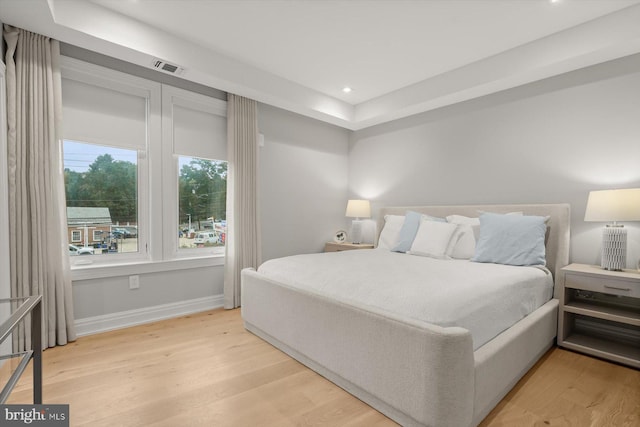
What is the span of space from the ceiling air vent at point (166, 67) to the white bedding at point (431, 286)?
76.2 inches

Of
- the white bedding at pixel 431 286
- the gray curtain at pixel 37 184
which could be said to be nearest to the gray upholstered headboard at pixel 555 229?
the white bedding at pixel 431 286

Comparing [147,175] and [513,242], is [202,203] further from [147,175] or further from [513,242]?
[513,242]

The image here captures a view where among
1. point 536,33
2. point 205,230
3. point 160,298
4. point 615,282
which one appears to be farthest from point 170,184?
point 615,282

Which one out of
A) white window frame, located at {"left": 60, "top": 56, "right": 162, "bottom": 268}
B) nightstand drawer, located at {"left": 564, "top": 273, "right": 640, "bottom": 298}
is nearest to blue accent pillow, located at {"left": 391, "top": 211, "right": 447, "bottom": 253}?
nightstand drawer, located at {"left": 564, "top": 273, "right": 640, "bottom": 298}

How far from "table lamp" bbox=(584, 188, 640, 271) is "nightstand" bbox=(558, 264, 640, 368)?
0.10 metres

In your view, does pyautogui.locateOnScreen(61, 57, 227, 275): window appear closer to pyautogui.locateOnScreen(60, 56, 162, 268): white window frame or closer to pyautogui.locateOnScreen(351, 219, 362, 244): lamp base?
pyautogui.locateOnScreen(60, 56, 162, 268): white window frame

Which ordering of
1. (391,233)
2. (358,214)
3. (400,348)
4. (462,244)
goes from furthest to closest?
(358,214) → (391,233) → (462,244) → (400,348)

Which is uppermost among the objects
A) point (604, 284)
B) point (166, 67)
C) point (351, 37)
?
point (351, 37)

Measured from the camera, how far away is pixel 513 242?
2707 millimetres

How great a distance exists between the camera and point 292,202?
4215mm

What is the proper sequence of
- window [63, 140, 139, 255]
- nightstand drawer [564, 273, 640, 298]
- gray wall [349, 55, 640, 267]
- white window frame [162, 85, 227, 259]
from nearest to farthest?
1. nightstand drawer [564, 273, 640, 298]
2. gray wall [349, 55, 640, 267]
3. window [63, 140, 139, 255]
4. white window frame [162, 85, 227, 259]

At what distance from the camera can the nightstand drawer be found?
7.14 ft

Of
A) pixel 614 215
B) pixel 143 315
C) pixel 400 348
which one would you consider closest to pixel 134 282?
pixel 143 315

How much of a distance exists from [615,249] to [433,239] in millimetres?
1308
